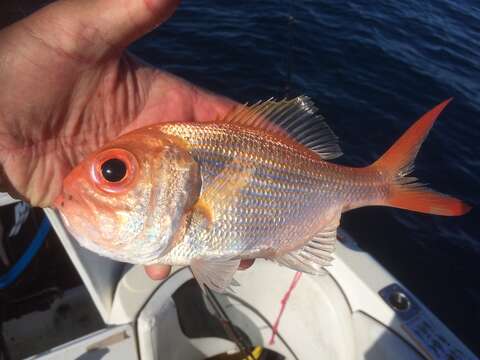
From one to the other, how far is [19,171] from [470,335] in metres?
6.12

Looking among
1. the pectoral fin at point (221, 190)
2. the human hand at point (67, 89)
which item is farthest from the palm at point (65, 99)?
the pectoral fin at point (221, 190)

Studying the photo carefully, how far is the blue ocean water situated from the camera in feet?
21.7

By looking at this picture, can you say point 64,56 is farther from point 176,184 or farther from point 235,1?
point 235,1

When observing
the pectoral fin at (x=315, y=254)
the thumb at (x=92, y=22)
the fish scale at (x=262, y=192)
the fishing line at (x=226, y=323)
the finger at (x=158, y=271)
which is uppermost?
the thumb at (x=92, y=22)

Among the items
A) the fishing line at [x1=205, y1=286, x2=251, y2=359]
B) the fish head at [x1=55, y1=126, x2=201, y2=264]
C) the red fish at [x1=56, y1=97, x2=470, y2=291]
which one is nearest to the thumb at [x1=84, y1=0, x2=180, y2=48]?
the red fish at [x1=56, y1=97, x2=470, y2=291]

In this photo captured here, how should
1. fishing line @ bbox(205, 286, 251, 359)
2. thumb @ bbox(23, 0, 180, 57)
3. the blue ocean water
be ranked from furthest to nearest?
the blue ocean water, fishing line @ bbox(205, 286, 251, 359), thumb @ bbox(23, 0, 180, 57)

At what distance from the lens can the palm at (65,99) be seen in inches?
97.7

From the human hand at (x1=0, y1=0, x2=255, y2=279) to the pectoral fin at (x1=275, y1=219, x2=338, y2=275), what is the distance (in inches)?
41.2

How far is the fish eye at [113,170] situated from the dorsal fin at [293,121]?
0.71 m

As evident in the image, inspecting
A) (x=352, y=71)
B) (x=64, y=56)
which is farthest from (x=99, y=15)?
(x=352, y=71)

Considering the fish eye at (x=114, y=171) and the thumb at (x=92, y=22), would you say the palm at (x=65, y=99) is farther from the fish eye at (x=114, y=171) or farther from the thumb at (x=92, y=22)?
the fish eye at (x=114, y=171)

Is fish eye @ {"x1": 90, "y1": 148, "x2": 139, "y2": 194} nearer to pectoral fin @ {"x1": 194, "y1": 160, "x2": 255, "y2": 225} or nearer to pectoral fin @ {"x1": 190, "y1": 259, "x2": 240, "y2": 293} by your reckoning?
pectoral fin @ {"x1": 194, "y1": 160, "x2": 255, "y2": 225}

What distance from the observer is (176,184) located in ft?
6.84

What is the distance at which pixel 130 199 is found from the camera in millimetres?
2023
